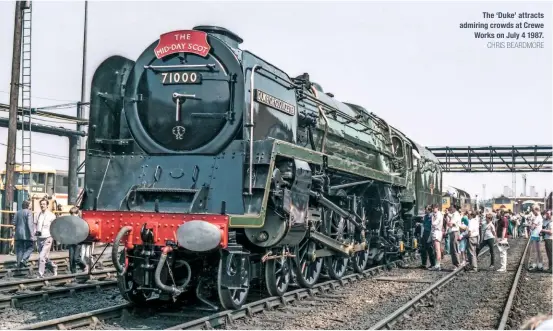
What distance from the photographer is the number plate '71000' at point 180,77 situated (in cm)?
756

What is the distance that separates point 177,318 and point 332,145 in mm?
4366

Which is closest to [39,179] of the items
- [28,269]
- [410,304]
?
[28,269]

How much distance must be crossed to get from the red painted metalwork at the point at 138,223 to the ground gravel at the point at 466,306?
2607 mm

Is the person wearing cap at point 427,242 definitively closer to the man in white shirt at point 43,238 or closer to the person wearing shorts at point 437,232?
the person wearing shorts at point 437,232

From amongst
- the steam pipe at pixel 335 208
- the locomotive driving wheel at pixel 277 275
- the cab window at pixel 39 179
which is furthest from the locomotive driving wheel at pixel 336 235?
the cab window at pixel 39 179

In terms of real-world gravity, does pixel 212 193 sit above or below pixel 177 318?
above

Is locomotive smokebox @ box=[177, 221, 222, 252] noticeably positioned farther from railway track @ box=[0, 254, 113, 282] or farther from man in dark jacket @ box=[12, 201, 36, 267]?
man in dark jacket @ box=[12, 201, 36, 267]

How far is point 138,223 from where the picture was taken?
7000 millimetres

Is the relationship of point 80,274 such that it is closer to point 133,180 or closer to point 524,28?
point 133,180

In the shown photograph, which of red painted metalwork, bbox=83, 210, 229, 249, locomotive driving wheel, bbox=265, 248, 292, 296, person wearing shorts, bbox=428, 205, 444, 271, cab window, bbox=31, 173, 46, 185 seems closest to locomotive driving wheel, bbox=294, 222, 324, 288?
locomotive driving wheel, bbox=265, 248, 292, 296

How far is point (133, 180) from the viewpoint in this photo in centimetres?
767

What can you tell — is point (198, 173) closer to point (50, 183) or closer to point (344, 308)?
point (344, 308)

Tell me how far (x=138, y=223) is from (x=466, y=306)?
5.04 m

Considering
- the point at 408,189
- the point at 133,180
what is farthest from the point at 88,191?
the point at 408,189
